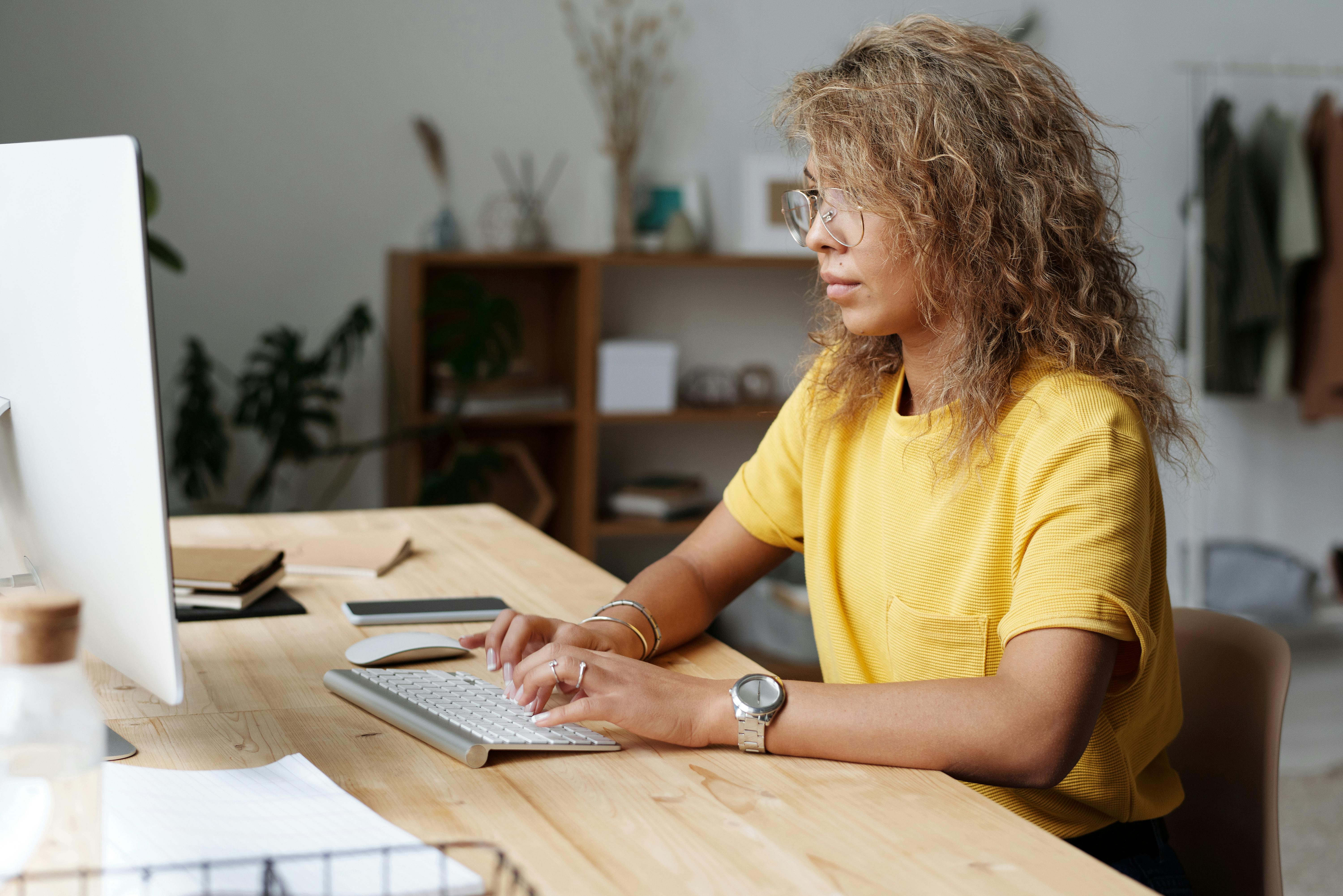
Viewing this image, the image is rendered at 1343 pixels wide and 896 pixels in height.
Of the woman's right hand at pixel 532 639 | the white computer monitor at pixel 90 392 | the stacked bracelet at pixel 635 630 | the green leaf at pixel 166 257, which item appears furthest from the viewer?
the green leaf at pixel 166 257

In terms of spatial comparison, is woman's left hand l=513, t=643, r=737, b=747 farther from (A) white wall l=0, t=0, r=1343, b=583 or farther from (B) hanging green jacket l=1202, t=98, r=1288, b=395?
(B) hanging green jacket l=1202, t=98, r=1288, b=395

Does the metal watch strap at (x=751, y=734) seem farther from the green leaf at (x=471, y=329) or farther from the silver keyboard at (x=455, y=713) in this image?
the green leaf at (x=471, y=329)

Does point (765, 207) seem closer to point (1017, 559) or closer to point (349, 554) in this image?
point (349, 554)

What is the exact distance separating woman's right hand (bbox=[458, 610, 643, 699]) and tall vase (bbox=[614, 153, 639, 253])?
96.5 inches

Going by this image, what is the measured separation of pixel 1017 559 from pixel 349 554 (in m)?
0.89

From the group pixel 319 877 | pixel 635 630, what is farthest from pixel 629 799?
pixel 635 630

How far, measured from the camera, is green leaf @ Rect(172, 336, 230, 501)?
3.00 meters

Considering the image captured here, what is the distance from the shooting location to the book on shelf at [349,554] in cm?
149

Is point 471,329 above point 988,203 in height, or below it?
below

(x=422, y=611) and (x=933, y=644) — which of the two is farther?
(x=422, y=611)

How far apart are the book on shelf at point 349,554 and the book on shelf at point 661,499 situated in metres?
1.83

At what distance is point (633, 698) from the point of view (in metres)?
0.93

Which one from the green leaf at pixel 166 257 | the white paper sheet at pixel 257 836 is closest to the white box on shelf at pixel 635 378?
the green leaf at pixel 166 257

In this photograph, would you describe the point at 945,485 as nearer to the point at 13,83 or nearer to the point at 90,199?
the point at 90,199
